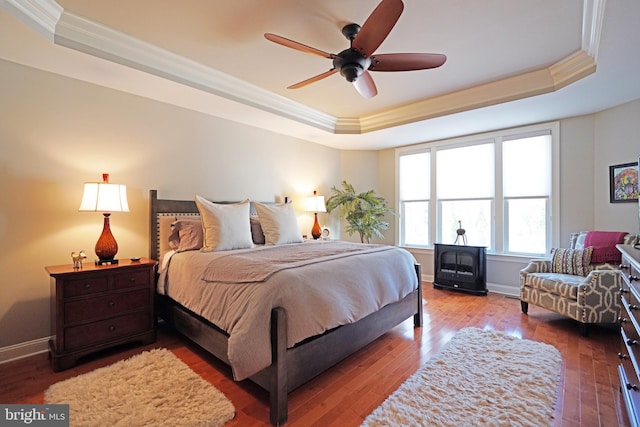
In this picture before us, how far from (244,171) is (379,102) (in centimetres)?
208

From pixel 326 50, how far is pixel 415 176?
3306mm

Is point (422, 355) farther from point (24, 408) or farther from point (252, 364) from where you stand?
point (24, 408)

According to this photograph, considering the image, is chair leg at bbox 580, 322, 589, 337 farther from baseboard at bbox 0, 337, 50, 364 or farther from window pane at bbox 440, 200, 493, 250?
baseboard at bbox 0, 337, 50, 364

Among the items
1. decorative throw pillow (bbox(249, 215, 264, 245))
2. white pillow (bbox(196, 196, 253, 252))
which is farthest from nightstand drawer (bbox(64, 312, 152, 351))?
decorative throw pillow (bbox(249, 215, 264, 245))

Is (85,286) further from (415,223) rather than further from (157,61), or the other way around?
(415,223)

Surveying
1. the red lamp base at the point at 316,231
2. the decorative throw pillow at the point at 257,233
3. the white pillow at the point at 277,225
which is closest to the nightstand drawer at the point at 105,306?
the decorative throw pillow at the point at 257,233

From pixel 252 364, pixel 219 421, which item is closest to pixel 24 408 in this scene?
pixel 219 421

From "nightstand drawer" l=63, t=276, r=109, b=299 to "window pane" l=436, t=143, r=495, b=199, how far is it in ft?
16.0

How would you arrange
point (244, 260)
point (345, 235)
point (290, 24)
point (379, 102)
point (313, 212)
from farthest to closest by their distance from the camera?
point (345, 235), point (313, 212), point (379, 102), point (290, 24), point (244, 260)

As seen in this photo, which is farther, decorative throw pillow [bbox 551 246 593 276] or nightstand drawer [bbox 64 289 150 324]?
decorative throw pillow [bbox 551 246 593 276]

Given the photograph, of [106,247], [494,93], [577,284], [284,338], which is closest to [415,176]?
[494,93]

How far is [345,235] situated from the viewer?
5.68 meters

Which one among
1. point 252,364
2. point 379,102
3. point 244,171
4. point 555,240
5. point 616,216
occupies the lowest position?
point 252,364

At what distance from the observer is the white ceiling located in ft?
6.88
